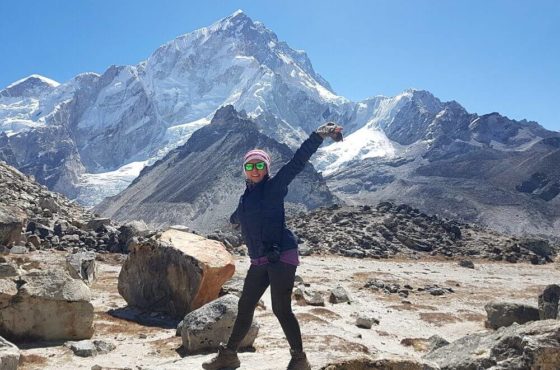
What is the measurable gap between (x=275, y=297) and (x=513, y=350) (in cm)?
377

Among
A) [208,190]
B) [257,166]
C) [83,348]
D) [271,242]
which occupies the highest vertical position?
[208,190]

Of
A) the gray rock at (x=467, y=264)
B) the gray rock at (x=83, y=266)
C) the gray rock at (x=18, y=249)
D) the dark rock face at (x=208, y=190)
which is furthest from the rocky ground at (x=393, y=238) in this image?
the dark rock face at (x=208, y=190)

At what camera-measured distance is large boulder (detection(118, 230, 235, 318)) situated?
49.0 ft

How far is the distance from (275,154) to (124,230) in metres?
134

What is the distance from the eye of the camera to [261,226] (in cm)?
730

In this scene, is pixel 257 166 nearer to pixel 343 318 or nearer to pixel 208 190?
pixel 343 318

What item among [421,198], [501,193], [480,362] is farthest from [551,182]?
[480,362]

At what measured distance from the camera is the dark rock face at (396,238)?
154 feet

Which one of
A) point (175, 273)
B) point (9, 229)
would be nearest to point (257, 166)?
point (175, 273)

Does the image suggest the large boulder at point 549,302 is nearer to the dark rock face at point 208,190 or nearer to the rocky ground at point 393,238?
the rocky ground at point 393,238

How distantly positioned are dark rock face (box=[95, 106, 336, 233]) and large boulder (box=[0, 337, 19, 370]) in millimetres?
101068

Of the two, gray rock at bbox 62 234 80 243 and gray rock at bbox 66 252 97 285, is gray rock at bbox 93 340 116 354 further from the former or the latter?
gray rock at bbox 62 234 80 243

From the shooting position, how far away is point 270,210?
7.31m


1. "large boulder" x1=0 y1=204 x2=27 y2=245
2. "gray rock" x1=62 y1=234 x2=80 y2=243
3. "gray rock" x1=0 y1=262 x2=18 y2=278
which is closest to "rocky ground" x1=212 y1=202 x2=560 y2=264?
"gray rock" x1=62 y1=234 x2=80 y2=243
